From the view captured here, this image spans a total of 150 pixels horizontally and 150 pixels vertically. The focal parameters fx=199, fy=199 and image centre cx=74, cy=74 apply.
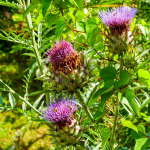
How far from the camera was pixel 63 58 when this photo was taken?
2.54ft

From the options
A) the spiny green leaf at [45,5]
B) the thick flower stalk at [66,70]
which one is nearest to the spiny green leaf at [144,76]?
the thick flower stalk at [66,70]

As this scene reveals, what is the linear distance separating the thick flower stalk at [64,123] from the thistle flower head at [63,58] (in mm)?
122

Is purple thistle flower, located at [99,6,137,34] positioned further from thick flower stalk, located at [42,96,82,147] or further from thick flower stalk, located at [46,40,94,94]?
thick flower stalk, located at [42,96,82,147]

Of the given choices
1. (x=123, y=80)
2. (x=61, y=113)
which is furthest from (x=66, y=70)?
(x=123, y=80)

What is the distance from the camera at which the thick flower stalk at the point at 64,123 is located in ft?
2.50

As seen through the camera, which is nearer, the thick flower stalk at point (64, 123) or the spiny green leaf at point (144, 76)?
the spiny green leaf at point (144, 76)

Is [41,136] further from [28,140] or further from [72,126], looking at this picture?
[72,126]

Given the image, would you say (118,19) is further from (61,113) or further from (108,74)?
(61,113)

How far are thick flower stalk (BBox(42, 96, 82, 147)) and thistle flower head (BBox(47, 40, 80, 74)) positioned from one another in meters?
0.12

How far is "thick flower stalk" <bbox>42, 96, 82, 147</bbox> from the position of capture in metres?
0.76

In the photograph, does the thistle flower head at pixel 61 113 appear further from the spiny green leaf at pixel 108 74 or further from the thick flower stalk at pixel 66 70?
the spiny green leaf at pixel 108 74

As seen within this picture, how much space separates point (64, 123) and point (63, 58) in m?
0.26

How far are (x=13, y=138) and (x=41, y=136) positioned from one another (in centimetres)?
31

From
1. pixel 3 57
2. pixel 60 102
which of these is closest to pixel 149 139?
pixel 60 102
